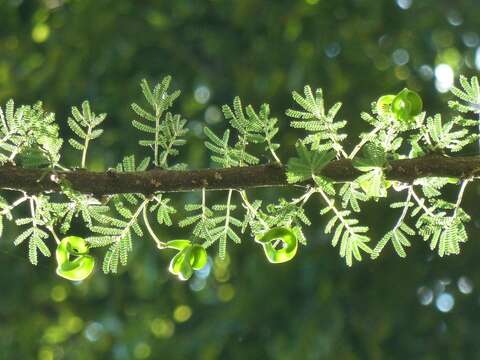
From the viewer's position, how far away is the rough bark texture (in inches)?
24.3

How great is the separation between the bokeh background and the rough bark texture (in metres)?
1.38

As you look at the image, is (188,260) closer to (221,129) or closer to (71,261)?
(71,261)

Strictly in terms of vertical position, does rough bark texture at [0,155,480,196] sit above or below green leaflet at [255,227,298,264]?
above

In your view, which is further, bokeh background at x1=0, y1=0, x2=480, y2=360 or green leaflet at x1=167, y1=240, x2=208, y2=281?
bokeh background at x1=0, y1=0, x2=480, y2=360

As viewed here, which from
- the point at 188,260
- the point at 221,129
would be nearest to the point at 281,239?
the point at 188,260

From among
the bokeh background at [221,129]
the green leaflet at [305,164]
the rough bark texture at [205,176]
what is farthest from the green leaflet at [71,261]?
the bokeh background at [221,129]

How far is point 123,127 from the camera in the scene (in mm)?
2143

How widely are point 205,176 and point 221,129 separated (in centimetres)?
150

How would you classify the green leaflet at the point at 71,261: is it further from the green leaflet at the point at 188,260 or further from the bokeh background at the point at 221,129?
the bokeh background at the point at 221,129

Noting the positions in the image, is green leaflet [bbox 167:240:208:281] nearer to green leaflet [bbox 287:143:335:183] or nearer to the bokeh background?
green leaflet [bbox 287:143:335:183]

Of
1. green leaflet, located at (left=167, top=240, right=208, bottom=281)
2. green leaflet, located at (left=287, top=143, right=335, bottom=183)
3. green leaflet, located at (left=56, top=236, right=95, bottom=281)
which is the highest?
green leaflet, located at (left=287, top=143, right=335, bottom=183)

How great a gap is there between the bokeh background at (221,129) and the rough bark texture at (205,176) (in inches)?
54.2

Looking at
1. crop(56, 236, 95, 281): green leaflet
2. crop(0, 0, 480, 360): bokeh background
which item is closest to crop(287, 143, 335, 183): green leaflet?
crop(56, 236, 95, 281): green leaflet

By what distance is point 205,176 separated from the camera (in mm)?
619
